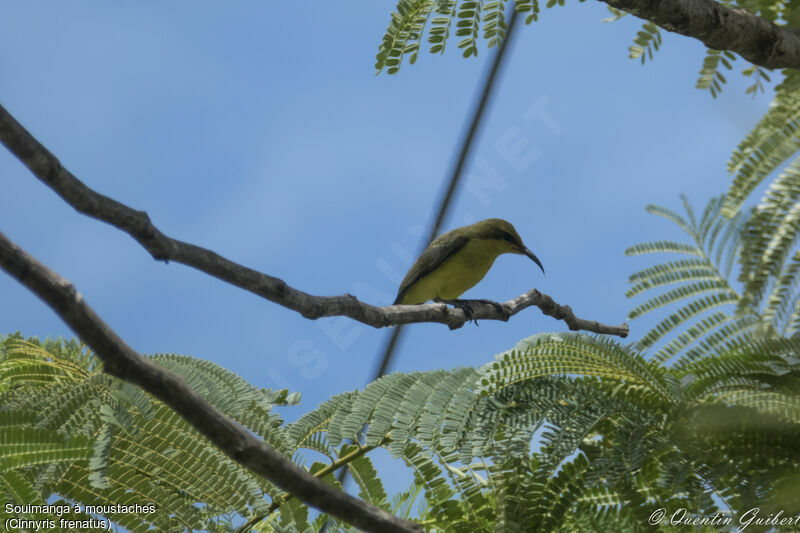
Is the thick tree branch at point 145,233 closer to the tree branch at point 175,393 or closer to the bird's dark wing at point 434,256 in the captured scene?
the tree branch at point 175,393

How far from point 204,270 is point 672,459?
1.80 m

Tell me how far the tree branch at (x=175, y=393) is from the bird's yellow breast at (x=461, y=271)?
483 cm

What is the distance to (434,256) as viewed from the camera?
6496 millimetres

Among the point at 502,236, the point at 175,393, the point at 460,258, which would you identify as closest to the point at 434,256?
the point at 460,258

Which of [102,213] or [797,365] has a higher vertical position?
[102,213]

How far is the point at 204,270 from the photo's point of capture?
71.4 inches

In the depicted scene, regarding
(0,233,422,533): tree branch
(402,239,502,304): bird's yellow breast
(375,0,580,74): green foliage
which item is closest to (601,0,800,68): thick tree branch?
(375,0,580,74): green foliage

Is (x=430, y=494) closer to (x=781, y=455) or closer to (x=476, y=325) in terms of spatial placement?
(x=781, y=455)

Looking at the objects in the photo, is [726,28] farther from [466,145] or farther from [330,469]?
[330,469]

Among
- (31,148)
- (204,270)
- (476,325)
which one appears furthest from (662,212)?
(31,148)

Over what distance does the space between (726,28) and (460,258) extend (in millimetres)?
3636

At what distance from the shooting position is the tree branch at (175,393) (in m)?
1.42

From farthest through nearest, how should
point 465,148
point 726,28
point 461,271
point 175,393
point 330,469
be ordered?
point 461,271
point 465,148
point 330,469
point 726,28
point 175,393

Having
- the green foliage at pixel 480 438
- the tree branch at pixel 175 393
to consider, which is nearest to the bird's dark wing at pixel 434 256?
the green foliage at pixel 480 438
